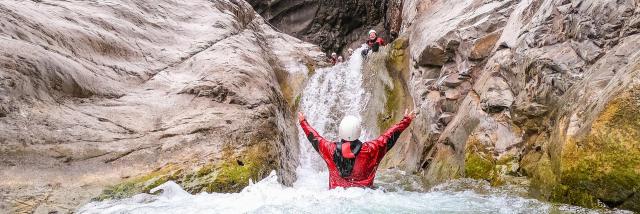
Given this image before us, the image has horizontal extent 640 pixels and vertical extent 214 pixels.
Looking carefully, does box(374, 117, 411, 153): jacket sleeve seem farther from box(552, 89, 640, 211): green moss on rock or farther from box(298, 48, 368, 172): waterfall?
box(298, 48, 368, 172): waterfall

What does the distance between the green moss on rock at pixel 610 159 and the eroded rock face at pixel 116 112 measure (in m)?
5.16

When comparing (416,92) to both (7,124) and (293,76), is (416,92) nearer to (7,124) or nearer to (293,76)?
(293,76)

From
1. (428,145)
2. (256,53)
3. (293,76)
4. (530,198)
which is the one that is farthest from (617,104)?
(293,76)

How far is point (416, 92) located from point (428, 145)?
108 inches

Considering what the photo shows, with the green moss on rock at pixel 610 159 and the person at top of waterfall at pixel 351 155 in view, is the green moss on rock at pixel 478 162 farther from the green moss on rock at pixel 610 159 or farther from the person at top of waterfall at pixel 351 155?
the green moss on rock at pixel 610 159

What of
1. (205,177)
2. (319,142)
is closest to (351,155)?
(319,142)

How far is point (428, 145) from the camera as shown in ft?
36.9

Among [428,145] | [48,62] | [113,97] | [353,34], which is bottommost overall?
[428,145]

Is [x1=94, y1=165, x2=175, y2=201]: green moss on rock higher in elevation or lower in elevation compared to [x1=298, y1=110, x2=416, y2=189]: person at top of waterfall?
lower

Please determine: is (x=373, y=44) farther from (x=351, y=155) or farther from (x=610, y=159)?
(x=610, y=159)

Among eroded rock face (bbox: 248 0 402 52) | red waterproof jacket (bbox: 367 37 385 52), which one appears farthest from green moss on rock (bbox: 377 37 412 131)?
eroded rock face (bbox: 248 0 402 52)

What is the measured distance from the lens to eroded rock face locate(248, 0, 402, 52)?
37219 millimetres

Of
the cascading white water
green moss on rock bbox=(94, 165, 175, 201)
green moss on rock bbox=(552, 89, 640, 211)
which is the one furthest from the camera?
green moss on rock bbox=(94, 165, 175, 201)

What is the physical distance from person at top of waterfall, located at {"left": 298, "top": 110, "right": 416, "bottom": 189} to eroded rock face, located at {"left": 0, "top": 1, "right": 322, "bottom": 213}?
164 centimetres
